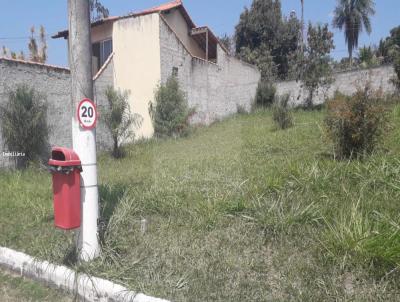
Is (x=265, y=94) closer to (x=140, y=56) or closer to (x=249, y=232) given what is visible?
(x=140, y=56)

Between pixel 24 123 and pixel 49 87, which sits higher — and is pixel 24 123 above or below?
below

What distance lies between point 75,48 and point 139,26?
10.3 m

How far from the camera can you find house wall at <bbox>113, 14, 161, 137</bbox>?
12.9 metres

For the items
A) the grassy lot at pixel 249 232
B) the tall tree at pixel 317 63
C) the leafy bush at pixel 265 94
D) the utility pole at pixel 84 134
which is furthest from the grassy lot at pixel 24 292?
the leafy bush at pixel 265 94

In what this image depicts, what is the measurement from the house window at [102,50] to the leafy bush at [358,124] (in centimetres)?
1029

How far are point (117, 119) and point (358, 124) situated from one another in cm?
688

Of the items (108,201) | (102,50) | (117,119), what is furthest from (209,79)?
(108,201)

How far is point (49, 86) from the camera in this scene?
912 cm

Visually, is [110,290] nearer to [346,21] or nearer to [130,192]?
[130,192]

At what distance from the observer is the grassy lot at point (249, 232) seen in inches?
113

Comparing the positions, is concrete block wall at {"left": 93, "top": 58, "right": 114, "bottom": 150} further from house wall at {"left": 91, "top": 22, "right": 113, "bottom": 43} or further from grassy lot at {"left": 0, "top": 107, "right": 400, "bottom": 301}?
grassy lot at {"left": 0, "top": 107, "right": 400, "bottom": 301}

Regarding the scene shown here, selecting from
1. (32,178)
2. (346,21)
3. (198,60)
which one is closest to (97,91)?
(32,178)

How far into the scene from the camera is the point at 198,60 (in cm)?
1587

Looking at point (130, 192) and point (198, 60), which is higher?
point (198, 60)
